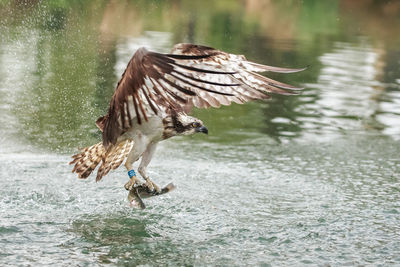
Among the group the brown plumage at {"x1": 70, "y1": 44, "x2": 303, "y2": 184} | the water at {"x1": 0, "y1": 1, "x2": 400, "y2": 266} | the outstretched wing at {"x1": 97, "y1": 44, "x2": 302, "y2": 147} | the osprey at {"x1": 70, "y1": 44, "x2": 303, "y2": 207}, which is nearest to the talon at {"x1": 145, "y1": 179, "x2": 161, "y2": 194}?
the osprey at {"x1": 70, "y1": 44, "x2": 303, "y2": 207}

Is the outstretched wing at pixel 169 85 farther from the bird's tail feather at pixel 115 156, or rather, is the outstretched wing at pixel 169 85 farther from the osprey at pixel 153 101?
the bird's tail feather at pixel 115 156

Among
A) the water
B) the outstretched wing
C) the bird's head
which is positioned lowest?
the water

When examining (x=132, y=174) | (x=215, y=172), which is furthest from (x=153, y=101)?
(x=215, y=172)

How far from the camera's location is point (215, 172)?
25.2 ft

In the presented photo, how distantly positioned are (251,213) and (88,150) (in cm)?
146

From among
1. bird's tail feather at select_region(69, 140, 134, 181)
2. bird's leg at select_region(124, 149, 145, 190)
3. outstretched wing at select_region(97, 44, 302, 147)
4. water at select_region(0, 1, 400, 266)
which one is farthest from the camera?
bird's tail feather at select_region(69, 140, 134, 181)

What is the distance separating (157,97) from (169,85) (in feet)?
0.72

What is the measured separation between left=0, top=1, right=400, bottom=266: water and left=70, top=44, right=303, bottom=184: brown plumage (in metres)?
0.53

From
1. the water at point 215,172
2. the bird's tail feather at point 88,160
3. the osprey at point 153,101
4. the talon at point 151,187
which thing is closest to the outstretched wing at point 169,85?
the osprey at point 153,101

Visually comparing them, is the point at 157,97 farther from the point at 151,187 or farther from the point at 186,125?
the point at 151,187

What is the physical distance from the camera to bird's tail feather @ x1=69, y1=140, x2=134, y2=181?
6.20 meters

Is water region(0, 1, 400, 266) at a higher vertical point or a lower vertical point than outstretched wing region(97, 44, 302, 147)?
lower

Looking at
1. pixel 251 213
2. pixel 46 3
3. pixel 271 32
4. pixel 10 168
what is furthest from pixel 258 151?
pixel 46 3

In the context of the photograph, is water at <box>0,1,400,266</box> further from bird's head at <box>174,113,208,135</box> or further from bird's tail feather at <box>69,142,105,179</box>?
bird's head at <box>174,113,208,135</box>
